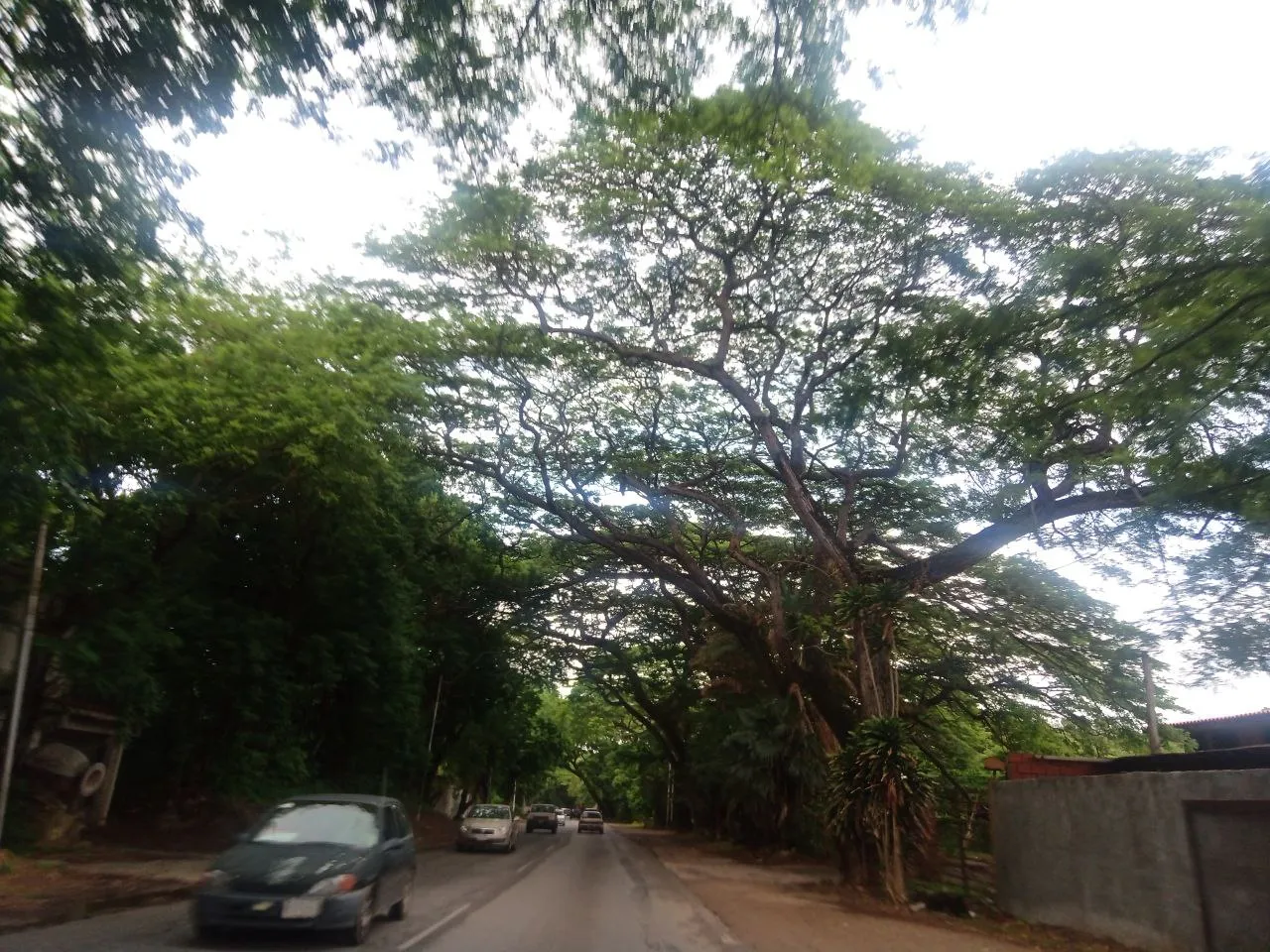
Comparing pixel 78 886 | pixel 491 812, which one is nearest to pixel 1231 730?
pixel 491 812

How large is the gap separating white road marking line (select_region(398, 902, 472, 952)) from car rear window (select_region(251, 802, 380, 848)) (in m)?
0.99

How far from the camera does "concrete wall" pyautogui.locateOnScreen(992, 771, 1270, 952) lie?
8.84 metres

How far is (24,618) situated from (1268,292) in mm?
14057

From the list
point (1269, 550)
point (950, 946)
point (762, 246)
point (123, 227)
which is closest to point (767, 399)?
point (762, 246)

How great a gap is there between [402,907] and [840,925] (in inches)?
213

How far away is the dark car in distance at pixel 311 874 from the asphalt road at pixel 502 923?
0.26m

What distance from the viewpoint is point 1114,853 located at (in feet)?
33.2

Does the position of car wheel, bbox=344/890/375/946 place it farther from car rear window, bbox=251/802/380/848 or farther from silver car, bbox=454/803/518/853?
silver car, bbox=454/803/518/853

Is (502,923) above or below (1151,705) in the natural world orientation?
below

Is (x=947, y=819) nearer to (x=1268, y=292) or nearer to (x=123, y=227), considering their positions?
(x=1268, y=292)

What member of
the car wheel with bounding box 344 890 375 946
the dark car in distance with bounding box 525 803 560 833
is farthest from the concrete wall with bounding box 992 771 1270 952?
the dark car in distance with bounding box 525 803 560 833

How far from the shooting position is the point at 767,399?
16500mm

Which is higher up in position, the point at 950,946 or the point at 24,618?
the point at 24,618

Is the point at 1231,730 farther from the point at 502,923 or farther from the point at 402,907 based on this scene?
the point at 402,907
